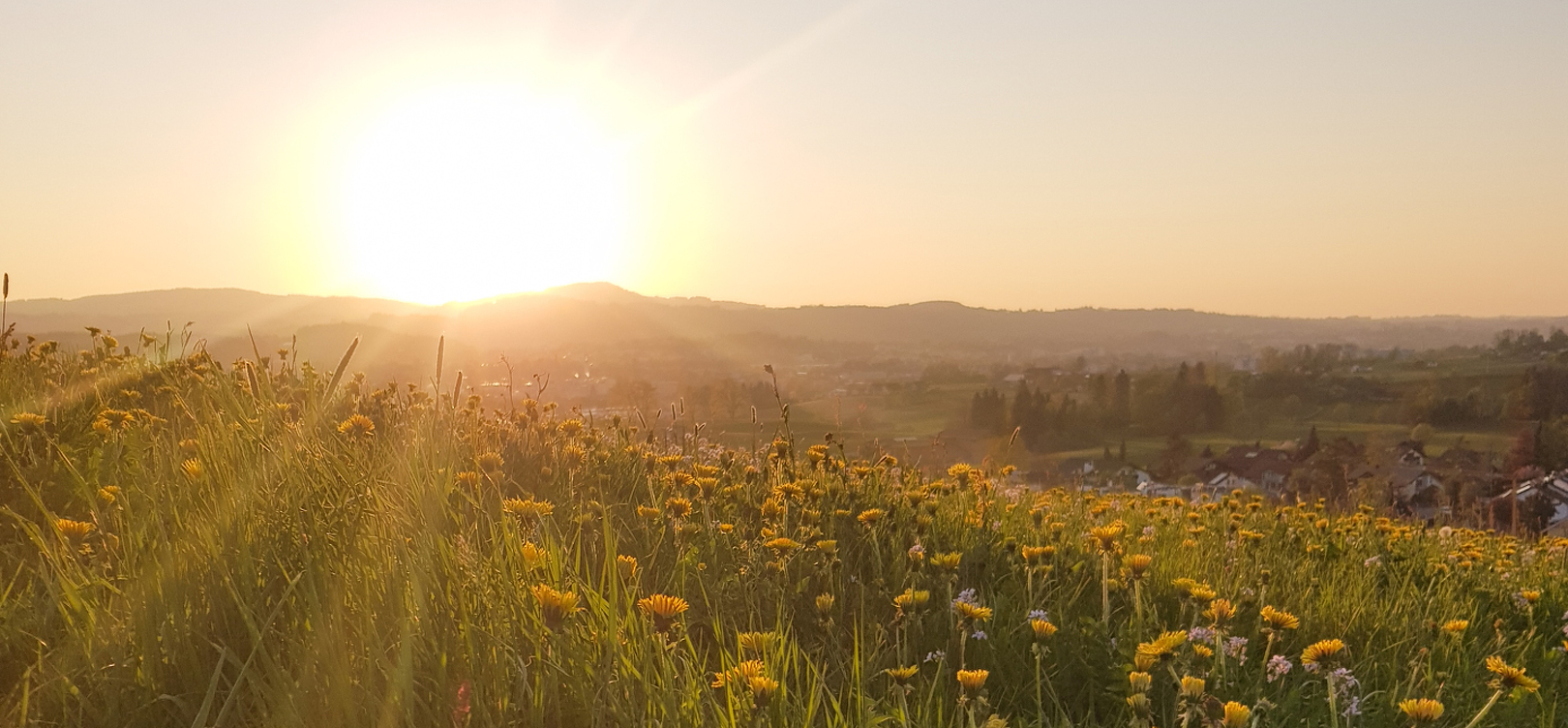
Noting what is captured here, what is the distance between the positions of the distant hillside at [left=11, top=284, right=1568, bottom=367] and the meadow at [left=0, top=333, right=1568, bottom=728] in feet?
211

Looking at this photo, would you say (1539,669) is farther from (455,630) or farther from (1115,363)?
(1115,363)

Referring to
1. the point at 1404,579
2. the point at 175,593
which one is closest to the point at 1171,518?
the point at 1404,579

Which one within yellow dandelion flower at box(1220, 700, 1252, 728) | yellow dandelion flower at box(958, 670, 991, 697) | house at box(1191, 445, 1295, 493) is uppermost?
yellow dandelion flower at box(958, 670, 991, 697)

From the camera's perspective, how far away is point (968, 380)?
71812mm

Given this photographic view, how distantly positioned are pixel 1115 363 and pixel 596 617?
93.6 m

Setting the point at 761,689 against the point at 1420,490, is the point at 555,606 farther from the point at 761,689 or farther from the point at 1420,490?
the point at 1420,490

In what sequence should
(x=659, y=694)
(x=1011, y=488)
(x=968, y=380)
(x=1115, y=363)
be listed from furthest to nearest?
(x=1115, y=363), (x=968, y=380), (x=1011, y=488), (x=659, y=694)

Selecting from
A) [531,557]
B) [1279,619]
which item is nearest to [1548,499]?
[1279,619]

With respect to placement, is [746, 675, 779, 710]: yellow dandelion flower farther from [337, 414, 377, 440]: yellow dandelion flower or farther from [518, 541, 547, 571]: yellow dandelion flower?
[337, 414, 377, 440]: yellow dandelion flower

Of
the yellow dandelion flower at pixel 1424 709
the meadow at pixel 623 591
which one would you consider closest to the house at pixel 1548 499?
the meadow at pixel 623 591

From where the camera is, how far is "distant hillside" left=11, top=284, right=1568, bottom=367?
255 ft

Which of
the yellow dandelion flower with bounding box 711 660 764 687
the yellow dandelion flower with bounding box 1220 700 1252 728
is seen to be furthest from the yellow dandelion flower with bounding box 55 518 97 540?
the yellow dandelion flower with bounding box 1220 700 1252 728

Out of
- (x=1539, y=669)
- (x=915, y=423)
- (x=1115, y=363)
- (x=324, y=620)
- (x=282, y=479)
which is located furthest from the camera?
(x=1115, y=363)

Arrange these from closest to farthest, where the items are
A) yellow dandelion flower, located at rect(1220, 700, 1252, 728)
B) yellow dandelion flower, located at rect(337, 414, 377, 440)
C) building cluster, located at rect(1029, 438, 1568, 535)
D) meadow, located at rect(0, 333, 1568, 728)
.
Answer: meadow, located at rect(0, 333, 1568, 728) → yellow dandelion flower, located at rect(1220, 700, 1252, 728) → yellow dandelion flower, located at rect(337, 414, 377, 440) → building cluster, located at rect(1029, 438, 1568, 535)
